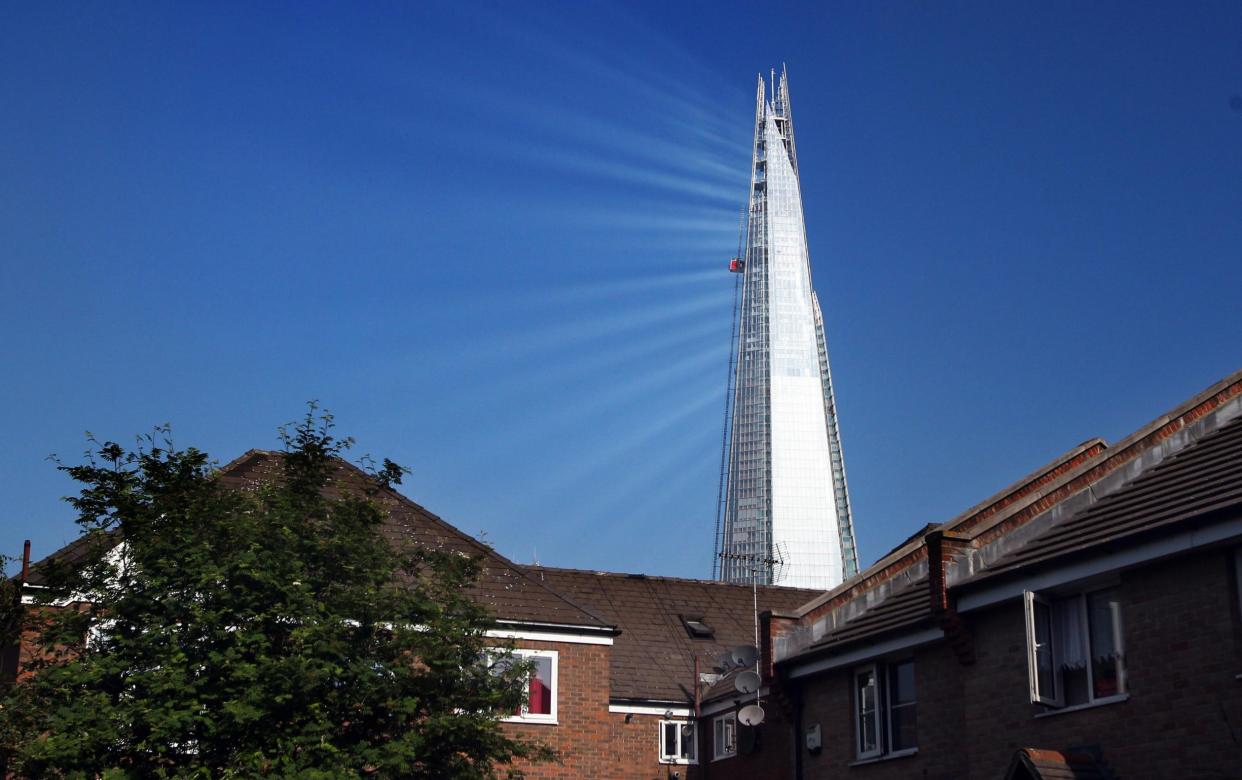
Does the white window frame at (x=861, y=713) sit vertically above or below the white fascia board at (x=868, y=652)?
below

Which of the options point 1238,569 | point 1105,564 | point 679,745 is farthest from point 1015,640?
point 679,745

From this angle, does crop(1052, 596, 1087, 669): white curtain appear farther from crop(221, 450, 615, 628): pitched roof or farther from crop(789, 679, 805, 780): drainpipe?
crop(221, 450, 615, 628): pitched roof

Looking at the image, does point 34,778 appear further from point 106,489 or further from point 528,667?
point 528,667

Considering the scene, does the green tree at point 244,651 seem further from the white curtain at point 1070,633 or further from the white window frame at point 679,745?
the white window frame at point 679,745

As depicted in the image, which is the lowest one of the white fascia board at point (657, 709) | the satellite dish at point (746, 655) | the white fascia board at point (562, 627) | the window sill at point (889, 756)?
the window sill at point (889, 756)

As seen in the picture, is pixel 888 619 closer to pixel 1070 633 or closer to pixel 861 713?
pixel 861 713

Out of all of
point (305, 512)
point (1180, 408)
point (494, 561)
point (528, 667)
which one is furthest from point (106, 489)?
point (1180, 408)

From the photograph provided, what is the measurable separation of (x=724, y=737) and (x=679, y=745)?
1.99 m

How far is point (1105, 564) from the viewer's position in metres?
22.8

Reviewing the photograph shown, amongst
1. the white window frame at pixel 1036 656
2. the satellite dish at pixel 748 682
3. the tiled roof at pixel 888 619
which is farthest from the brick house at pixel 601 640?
the white window frame at pixel 1036 656

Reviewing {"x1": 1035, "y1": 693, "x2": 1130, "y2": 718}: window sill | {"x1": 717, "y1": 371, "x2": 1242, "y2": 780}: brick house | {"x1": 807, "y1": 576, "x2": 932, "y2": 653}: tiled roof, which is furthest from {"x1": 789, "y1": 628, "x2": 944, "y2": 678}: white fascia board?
{"x1": 1035, "y1": 693, "x2": 1130, "y2": 718}: window sill

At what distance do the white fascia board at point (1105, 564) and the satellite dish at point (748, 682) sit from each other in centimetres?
763

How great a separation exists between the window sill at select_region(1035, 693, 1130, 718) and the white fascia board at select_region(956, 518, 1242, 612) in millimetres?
1902

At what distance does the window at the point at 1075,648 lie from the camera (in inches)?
894
